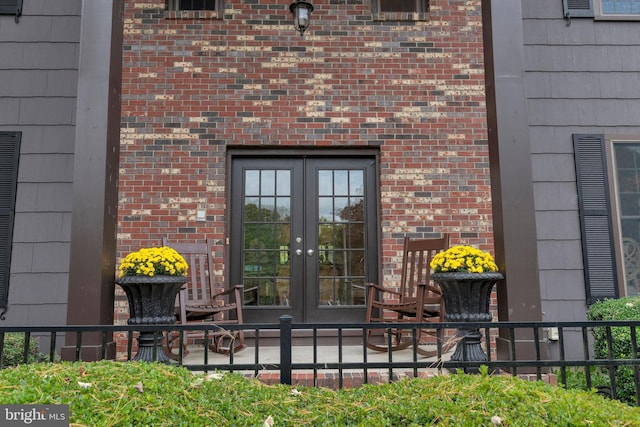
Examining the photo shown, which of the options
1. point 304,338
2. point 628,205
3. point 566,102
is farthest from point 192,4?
point 628,205

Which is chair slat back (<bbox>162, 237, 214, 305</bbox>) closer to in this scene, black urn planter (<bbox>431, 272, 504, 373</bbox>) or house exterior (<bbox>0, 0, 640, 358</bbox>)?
house exterior (<bbox>0, 0, 640, 358</bbox>)

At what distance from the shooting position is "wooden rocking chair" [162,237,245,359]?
3551mm

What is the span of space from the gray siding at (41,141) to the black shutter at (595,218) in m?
4.58

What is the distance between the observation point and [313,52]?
4422 millimetres

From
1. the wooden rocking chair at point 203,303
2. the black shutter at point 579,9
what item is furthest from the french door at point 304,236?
the black shutter at point 579,9

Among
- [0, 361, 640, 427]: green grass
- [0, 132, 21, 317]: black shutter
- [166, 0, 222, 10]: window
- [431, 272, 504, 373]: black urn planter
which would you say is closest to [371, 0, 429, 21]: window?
[166, 0, 222, 10]: window

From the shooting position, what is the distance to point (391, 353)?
199 centimetres

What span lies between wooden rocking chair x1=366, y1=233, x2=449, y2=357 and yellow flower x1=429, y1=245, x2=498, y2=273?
25.7 inches

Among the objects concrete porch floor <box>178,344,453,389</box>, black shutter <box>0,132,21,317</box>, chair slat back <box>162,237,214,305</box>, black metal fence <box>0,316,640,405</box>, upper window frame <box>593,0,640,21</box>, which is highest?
upper window frame <box>593,0,640,21</box>

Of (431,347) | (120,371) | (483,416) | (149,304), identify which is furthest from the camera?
(431,347)

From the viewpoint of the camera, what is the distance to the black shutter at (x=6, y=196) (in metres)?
4.00

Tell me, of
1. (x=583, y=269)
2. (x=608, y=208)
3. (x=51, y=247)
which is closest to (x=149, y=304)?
(x=51, y=247)

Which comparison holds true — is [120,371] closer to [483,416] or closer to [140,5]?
[483,416]

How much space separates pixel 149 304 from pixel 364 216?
7.36 ft
